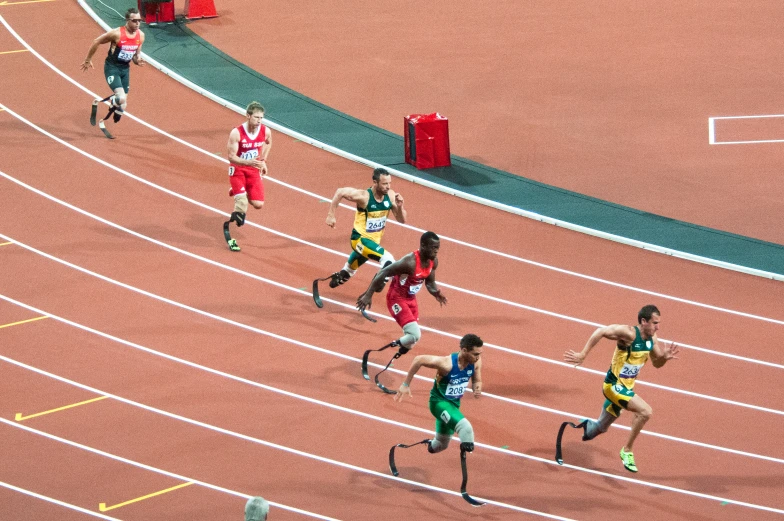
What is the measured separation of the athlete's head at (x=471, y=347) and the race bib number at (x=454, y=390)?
282 millimetres

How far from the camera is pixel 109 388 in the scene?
1202 cm

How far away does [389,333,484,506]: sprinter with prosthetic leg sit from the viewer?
1010 cm

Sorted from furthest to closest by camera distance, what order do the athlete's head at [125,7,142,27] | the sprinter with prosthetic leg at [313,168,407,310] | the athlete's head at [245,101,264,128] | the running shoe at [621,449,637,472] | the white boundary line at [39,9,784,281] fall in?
the athlete's head at [125,7,142,27], the white boundary line at [39,9,784,281], the athlete's head at [245,101,264,128], the sprinter with prosthetic leg at [313,168,407,310], the running shoe at [621,449,637,472]

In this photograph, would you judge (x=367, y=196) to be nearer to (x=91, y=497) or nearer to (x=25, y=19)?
(x=91, y=497)

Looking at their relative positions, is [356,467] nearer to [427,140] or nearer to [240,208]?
[240,208]

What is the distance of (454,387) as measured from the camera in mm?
10320

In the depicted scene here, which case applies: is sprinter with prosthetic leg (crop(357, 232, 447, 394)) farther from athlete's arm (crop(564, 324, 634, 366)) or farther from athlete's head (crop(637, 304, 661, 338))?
athlete's head (crop(637, 304, 661, 338))

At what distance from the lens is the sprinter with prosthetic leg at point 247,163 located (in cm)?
1432

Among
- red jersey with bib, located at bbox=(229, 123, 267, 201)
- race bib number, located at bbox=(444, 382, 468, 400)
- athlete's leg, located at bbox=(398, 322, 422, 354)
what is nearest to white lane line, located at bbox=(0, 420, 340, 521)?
race bib number, located at bbox=(444, 382, 468, 400)

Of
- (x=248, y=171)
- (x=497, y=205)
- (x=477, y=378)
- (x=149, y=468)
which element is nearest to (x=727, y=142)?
(x=497, y=205)

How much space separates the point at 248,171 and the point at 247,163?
329 millimetres

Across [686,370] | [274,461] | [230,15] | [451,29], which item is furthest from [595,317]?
[230,15]

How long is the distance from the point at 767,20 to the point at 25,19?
14215mm

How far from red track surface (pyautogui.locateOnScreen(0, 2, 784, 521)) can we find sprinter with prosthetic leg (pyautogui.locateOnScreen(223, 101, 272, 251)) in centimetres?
62
